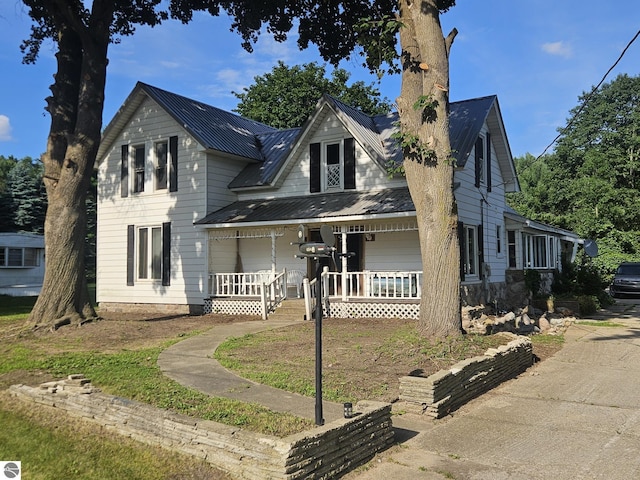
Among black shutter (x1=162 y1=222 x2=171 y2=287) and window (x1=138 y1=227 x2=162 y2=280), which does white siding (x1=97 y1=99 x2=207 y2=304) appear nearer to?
black shutter (x1=162 y1=222 x2=171 y2=287)

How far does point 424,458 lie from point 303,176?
1416 cm

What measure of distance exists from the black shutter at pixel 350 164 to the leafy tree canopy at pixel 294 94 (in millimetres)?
21256

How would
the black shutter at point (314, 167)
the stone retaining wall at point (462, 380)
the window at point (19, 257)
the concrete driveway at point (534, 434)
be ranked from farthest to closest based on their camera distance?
the window at point (19, 257) < the black shutter at point (314, 167) < the stone retaining wall at point (462, 380) < the concrete driveway at point (534, 434)

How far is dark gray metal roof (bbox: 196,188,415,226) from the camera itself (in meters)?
15.8

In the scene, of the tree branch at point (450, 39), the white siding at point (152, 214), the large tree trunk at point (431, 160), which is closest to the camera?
the large tree trunk at point (431, 160)

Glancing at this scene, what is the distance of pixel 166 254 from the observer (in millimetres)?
19547

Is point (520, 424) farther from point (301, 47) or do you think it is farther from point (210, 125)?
point (210, 125)

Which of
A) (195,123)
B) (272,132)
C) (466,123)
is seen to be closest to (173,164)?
(195,123)

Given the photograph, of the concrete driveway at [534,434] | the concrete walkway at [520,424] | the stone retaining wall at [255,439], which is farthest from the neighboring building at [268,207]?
the stone retaining wall at [255,439]

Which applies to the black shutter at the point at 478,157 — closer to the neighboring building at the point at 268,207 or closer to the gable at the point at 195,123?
the neighboring building at the point at 268,207

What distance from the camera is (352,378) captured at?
8.20 m

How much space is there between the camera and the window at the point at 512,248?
22250 mm

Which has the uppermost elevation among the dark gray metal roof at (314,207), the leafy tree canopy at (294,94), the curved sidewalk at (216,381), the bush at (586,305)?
the leafy tree canopy at (294,94)

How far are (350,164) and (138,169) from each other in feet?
27.5
